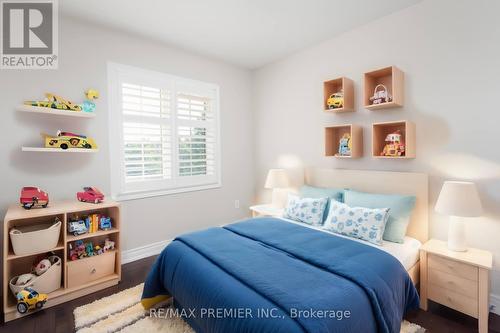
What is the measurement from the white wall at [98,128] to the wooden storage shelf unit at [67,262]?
1.10 feet

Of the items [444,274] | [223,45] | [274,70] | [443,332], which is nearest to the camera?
[443,332]

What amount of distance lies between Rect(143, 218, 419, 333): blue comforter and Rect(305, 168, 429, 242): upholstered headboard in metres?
0.77

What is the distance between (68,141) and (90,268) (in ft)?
3.92

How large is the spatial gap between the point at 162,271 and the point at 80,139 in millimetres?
1479

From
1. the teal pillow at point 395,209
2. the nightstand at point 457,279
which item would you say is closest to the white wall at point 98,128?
the teal pillow at point 395,209

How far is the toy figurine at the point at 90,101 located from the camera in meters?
2.55

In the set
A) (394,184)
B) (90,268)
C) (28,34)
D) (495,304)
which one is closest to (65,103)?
(28,34)

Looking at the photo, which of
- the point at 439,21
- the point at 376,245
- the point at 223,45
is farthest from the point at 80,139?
the point at 439,21

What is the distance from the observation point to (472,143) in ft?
6.96

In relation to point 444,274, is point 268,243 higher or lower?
higher

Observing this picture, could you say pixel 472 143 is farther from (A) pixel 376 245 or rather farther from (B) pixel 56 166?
(B) pixel 56 166

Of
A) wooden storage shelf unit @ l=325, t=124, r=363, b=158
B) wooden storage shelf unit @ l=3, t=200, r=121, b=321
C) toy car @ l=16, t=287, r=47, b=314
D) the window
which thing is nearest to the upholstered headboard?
wooden storage shelf unit @ l=325, t=124, r=363, b=158

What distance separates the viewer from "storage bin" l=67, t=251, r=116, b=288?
7.47 ft

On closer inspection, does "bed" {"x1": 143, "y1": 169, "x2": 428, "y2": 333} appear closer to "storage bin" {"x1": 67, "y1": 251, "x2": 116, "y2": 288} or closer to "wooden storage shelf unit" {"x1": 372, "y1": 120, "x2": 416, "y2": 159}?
"wooden storage shelf unit" {"x1": 372, "y1": 120, "x2": 416, "y2": 159}
